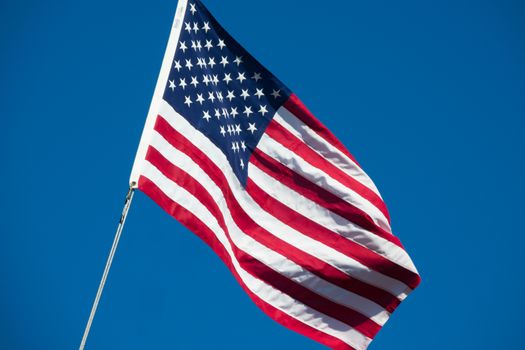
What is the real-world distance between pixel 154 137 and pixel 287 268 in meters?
2.69

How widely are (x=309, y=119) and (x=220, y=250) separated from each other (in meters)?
2.47

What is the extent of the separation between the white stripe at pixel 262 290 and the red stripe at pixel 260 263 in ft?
0.22

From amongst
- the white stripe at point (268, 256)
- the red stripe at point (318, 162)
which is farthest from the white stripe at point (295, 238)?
the red stripe at point (318, 162)

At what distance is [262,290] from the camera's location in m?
11.6

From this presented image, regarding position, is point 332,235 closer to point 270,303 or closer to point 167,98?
point 270,303

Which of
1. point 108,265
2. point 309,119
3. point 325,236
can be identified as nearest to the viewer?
point 108,265

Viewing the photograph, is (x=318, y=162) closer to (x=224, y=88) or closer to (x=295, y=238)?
(x=295, y=238)

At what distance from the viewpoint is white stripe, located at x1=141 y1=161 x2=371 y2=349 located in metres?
10.8

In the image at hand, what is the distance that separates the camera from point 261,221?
463 inches

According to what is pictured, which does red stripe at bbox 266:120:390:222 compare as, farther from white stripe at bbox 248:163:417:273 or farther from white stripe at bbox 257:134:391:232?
white stripe at bbox 248:163:417:273

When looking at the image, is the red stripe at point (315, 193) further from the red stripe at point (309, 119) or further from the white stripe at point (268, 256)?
the white stripe at point (268, 256)

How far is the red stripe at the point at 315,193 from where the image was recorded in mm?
11977

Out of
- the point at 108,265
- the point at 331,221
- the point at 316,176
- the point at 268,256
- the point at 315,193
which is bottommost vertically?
the point at 108,265

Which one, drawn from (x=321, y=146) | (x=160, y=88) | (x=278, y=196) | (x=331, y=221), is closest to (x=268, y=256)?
(x=278, y=196)
